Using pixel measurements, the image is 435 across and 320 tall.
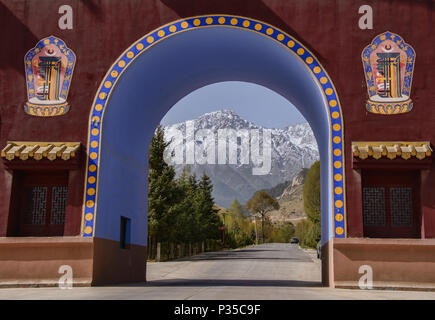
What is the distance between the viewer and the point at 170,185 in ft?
115

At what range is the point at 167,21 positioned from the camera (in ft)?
45.1

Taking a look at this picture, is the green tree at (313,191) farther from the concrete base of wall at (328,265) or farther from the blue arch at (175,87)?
the concrete base of wall at (328,265)

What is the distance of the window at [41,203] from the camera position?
13352mm

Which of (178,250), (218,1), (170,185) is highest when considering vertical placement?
(218,1)

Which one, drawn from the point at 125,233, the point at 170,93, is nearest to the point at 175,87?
the point at 170,93

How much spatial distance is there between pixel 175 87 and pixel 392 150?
7.17 meters

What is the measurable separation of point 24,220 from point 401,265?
31.2ft

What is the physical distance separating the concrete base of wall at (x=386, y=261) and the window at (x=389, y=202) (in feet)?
2.30

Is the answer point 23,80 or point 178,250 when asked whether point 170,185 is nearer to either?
point 178,250

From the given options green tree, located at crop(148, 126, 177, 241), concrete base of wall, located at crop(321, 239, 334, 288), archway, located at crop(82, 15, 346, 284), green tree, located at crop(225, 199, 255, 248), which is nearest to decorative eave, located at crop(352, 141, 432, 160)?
archway, located at crop(82, 15, 346, 284)

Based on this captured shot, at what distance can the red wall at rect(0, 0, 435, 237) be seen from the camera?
13016 mm
